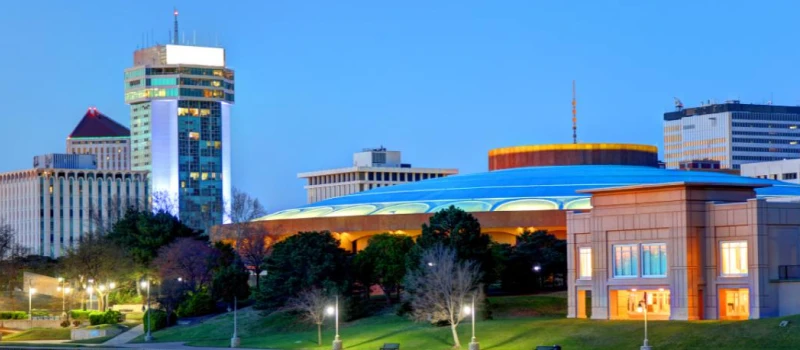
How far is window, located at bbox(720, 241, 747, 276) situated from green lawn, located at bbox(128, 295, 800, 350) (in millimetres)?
4699

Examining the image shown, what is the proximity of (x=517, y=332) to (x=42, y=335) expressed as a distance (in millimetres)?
45819

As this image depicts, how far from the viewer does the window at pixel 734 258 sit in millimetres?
85500

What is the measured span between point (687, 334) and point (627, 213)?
1296 cm

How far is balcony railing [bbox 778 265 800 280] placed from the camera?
84.7m

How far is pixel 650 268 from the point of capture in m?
89.1

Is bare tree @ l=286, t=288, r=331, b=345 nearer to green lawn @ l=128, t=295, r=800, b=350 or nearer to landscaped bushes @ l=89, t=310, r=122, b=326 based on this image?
green lawn @ l=128, t=295, r=800, b=350

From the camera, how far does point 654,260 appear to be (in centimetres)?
8888

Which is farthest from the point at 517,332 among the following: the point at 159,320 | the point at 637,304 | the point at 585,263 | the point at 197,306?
the point at 197,306

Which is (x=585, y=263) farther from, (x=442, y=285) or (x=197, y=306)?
(x=197, y=306)

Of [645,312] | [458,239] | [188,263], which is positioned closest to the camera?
[645,312]

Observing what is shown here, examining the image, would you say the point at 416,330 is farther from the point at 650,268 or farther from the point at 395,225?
the point at 395,225

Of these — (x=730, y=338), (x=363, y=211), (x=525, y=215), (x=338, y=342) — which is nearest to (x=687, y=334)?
(x=730, y=338)

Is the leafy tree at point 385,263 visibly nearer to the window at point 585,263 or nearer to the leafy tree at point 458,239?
the leafy tree at point 458,239

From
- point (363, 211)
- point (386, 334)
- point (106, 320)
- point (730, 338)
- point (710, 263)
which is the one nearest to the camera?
point (730, 338)
